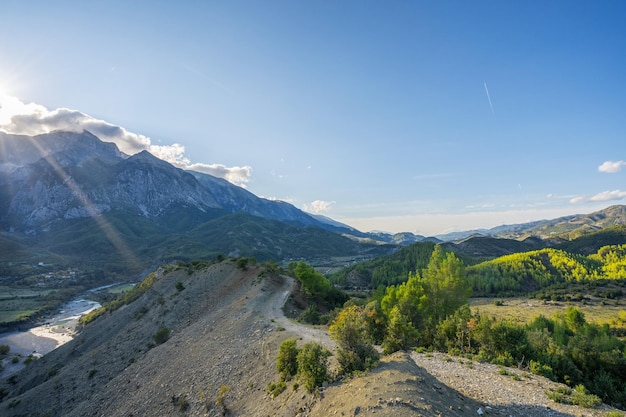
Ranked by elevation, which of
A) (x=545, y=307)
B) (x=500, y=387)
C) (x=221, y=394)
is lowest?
(x=545, y=307)

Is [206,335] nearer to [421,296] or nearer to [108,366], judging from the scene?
[108,366]

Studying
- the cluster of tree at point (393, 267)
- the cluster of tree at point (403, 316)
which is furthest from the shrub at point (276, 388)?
the cluster of tree at point (393, 267)

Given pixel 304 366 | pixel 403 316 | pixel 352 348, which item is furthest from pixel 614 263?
pixel 304 366

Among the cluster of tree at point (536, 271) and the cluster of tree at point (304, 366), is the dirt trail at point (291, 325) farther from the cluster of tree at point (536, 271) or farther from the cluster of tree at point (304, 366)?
the cluster of tree at point (536, 271)

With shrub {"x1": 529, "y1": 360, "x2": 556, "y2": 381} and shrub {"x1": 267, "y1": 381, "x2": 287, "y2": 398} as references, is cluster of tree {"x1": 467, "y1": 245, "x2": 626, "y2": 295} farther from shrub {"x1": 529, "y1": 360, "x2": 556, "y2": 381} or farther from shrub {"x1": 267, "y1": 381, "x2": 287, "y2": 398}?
shrub {"x1": 267, "y1": 381, "x2": 287, "y2": 398}

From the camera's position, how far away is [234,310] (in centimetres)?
5416

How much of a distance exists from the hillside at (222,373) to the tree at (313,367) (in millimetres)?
967

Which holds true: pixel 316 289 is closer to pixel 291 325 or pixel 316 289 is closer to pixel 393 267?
pixel 291 325

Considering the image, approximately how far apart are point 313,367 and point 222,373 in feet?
55.0

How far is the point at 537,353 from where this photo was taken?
30.0m

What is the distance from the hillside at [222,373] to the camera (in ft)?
61.5

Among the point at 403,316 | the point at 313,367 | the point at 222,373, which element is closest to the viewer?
the point at 313,367

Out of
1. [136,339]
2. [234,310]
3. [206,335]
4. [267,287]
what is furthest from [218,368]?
[136,339]

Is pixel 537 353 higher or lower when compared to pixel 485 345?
lower
